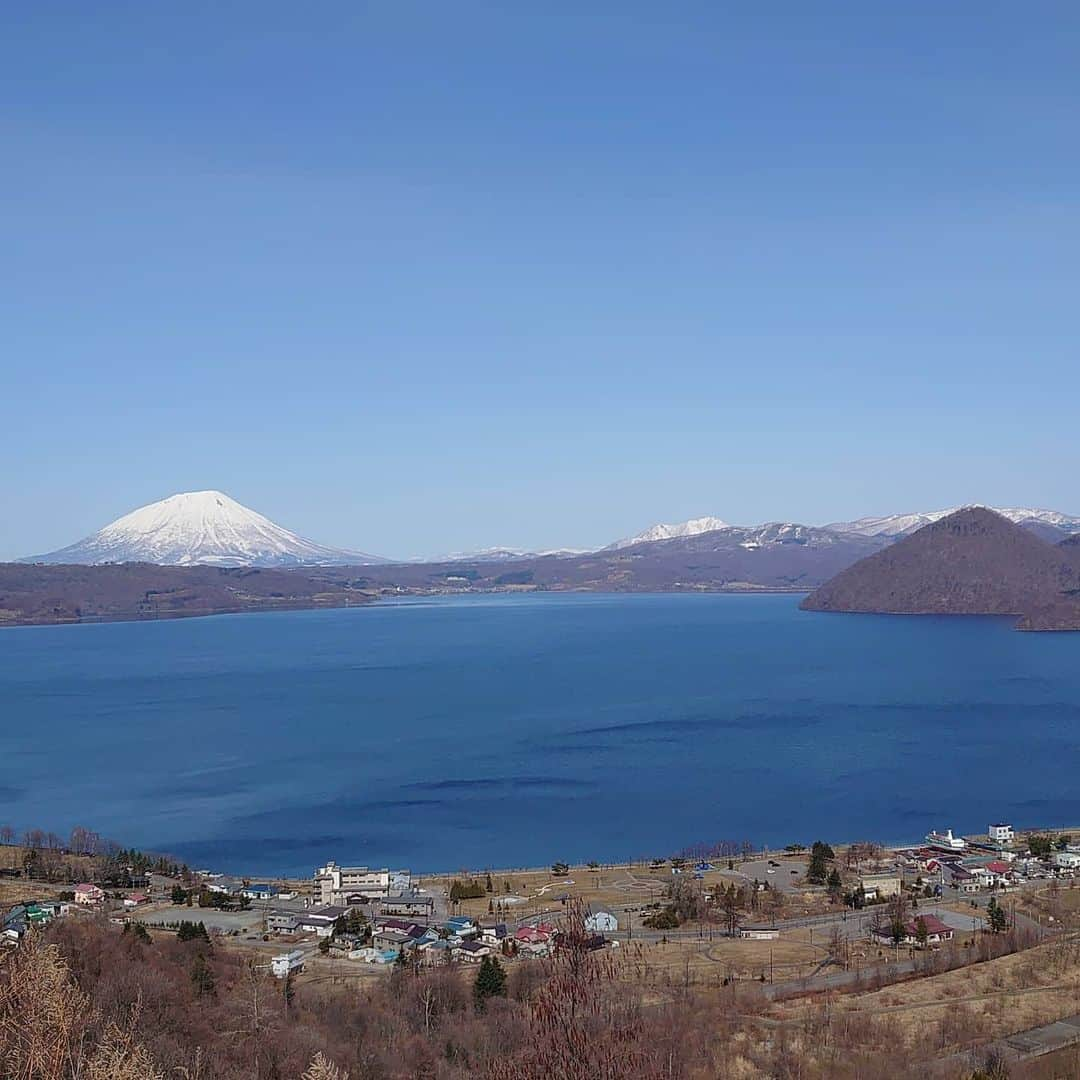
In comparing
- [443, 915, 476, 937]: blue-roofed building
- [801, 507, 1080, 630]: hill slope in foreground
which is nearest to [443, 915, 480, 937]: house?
[443, 915, 476, 937]: blue-roofed building

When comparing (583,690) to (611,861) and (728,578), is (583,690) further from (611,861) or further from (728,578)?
(728,578)

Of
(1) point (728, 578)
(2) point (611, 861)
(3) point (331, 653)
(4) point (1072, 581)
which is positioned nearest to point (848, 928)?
(2) point (611, 861)

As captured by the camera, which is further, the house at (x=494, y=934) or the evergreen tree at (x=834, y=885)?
the evergreen tree at (x=834, y=885)

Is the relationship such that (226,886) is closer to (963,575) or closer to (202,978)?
(202,978)

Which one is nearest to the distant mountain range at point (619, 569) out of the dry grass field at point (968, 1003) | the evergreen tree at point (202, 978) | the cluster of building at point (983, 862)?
the cluster of building at point (983, 862)

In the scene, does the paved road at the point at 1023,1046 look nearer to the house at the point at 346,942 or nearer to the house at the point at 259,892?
the house at the point at 346,942

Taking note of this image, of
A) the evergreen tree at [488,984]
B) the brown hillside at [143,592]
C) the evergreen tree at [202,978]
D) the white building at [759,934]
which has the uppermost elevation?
the brown hillside at [143,592]
